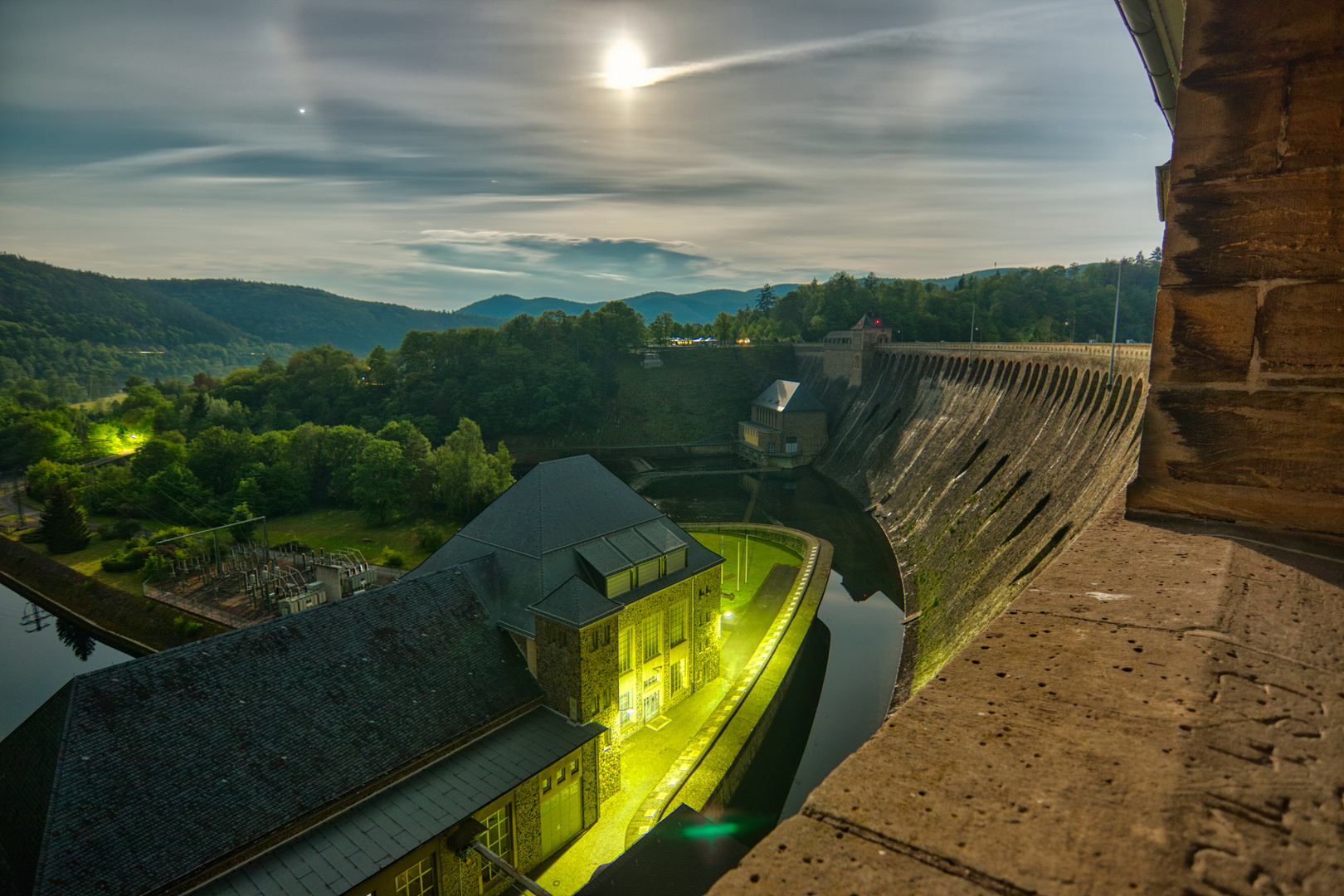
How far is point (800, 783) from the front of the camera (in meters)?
22.5

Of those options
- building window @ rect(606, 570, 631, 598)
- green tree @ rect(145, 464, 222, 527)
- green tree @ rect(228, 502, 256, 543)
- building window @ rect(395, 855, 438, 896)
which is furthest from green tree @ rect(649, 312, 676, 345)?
building window @ rect(395, 855, 438, 896)

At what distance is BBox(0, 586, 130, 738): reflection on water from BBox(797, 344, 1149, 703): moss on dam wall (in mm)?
39543

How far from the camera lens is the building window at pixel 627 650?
22.2m

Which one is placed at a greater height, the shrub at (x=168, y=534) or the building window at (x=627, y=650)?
the building window at (x=627, y=650)

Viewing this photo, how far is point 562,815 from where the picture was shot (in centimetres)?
1869

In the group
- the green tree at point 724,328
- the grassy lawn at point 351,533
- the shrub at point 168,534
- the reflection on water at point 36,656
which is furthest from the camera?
the green tree at point 724,328

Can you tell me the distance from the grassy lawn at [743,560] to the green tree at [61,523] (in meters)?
43.0

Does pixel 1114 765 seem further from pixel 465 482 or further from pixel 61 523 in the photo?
pixel 61 523

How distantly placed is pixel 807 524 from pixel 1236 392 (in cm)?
4712

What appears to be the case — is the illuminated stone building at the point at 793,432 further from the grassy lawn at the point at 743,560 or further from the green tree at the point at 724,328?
the green tree at the point at 724,328

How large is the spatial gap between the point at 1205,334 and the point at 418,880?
17.6 meters

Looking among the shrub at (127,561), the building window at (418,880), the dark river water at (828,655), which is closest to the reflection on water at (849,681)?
the dark river water at (828,655)

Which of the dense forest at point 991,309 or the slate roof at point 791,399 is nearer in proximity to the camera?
the slate roof at point 791,399

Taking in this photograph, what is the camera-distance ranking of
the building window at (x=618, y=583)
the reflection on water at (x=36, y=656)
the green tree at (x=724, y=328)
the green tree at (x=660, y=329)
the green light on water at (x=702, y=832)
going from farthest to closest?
the green tree at (x=724, y=328)
the green tree at (x=660, y=329)
the reflection on water at (x=36, y=656)
the building window at (x=618, y=583)
the green light on water at (x=702, y=832)
